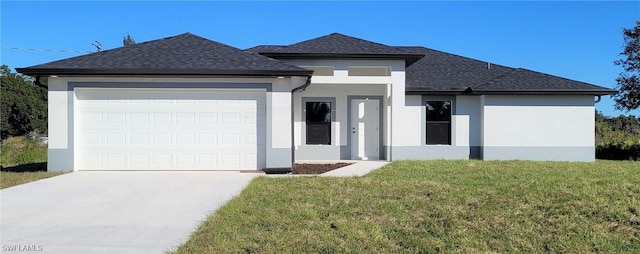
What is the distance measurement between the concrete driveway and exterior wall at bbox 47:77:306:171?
1063 mm

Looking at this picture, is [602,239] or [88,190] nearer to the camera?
[602,239]

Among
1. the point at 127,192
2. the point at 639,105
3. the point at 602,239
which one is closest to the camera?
the point at 602,239

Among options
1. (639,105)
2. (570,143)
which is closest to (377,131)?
(570,143)

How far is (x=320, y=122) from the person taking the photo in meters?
15.9

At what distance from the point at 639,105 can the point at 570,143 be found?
27.4 ft

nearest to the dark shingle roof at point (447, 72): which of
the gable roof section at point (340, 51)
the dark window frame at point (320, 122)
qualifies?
the gable roof section at point (340, 51)

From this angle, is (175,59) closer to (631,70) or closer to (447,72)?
(447,72)

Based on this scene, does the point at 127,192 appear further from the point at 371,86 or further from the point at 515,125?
the point at 515,125

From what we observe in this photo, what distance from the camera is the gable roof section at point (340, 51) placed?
571 inches

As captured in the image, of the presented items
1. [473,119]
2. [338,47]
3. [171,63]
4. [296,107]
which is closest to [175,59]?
[171,63]

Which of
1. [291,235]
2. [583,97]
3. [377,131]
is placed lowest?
[291,235]

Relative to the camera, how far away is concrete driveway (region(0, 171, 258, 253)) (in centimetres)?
512

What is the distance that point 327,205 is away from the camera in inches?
273

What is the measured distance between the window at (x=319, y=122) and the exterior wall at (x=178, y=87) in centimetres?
422
